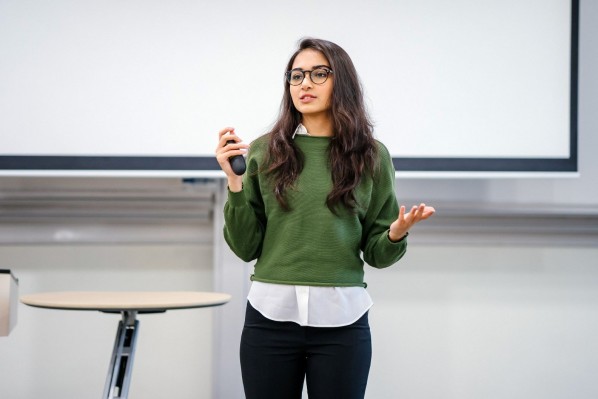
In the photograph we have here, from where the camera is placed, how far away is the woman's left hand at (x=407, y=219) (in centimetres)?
139

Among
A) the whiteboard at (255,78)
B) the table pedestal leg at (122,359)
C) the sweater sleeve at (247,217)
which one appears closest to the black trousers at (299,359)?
the sweater sleeve at (247,217)

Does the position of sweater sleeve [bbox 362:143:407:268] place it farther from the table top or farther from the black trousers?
the table top

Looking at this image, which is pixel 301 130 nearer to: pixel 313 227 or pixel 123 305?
pixel 313 227

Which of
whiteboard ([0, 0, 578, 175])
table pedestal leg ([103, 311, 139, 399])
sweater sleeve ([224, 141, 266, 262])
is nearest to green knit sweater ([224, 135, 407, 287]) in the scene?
sweater sleeve ([224, 141, 266, 262])

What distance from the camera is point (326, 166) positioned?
1513 mm

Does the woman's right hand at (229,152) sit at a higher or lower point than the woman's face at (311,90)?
lower

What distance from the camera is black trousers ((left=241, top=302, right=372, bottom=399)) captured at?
1433mm

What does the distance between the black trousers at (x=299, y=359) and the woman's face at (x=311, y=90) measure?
0.42m

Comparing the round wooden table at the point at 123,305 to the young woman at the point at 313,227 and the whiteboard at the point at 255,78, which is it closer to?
the young woman at the point at 313,227

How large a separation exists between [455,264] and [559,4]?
92 cm

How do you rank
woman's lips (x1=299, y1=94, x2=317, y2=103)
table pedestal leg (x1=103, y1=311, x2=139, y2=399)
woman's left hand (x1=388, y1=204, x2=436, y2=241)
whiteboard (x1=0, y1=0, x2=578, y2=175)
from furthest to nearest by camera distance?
1. whiteboard (x1=0, y1=0, x2=578, y2=175)
2. table pedestal leg (x1=103, y1=311, x2=139, y2=399)
3. woman's lips (x1=299, y1=94, x2=317, y2=103)
4. woman's left hand (x1=388, y1=204, x2=436, y2=241)

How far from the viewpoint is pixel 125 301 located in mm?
1866

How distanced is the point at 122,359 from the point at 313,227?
80 centimetres

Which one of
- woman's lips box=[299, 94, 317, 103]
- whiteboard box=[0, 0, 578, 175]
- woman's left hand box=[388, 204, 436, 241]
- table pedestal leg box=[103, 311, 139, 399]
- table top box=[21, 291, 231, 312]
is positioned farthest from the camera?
whiteboard box=[0, 0, 578, 175]
